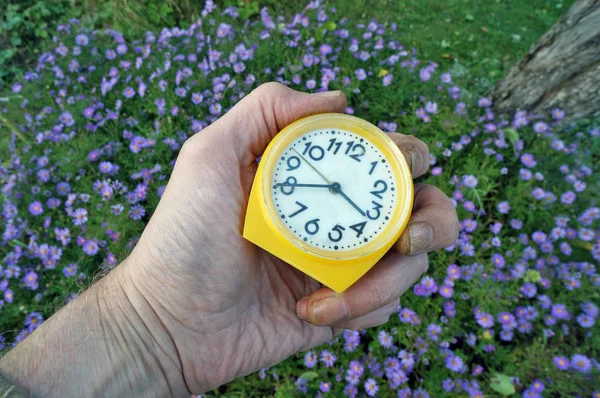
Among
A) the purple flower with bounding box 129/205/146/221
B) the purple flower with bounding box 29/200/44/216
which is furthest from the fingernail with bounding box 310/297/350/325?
the purple flower with bounding box 29/200/44/216

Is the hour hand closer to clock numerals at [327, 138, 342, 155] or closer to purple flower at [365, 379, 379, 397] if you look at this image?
clock numerals at [327, 138, 342, 155]

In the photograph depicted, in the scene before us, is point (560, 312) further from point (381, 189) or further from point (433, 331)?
point (381, 189)

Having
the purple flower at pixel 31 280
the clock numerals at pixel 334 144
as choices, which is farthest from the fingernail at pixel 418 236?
the purple flower at pixel 31 280

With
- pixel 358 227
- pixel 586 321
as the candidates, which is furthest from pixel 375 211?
pixel 586 321

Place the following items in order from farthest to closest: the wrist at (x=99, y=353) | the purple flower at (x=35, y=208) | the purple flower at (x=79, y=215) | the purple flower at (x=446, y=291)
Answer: the purple flower at (x=35, y=208) < the purple flower at (x=79, y=215) < the purple flower at (x=446, y=291) < the wrist at (x=99, y=353)

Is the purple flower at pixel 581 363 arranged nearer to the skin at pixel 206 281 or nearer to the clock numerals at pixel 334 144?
the skin at pixel 206 281

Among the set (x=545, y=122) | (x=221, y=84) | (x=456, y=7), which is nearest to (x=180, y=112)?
(x=221, y=84)
